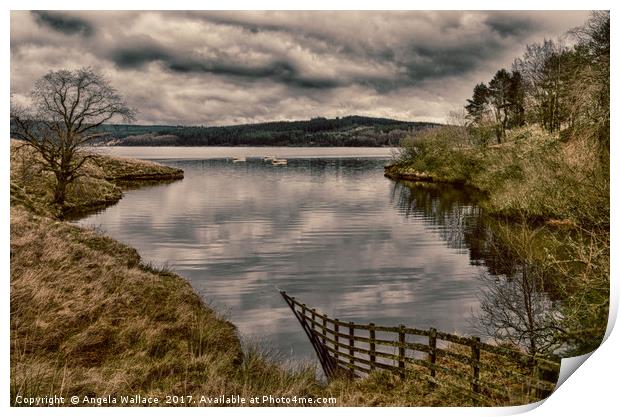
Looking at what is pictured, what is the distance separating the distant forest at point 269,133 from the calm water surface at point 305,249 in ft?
1.23

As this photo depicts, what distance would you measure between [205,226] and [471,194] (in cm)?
1346

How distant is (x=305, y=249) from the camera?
16.0 meters

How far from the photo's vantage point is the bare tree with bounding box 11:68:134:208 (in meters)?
6.67

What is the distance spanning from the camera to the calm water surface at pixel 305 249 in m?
10.7

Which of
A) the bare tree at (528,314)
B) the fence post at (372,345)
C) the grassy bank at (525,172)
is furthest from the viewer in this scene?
the fence post at (372,345)

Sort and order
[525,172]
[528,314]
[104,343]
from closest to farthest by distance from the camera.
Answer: [104,343] < [528,314] < [525,172]

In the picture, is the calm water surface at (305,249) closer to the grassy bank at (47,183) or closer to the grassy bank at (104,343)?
the grassy bank at (47,183)

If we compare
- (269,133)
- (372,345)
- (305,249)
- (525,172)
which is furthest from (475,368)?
(525,172)

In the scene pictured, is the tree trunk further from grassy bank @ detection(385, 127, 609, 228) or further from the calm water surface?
grassy bank @ detection(385, 127, 609, 228)

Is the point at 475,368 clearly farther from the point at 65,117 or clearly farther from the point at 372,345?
the point at 65,117

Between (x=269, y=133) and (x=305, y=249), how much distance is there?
5.14 meters

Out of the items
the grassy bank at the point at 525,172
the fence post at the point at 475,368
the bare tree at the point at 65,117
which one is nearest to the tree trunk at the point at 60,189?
the bare tree at the point at 65,117

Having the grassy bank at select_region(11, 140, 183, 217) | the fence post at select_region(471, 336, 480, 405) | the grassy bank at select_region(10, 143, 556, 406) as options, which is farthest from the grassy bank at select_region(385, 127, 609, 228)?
the grassy bank at select_region(11, 140, 183, 217)
